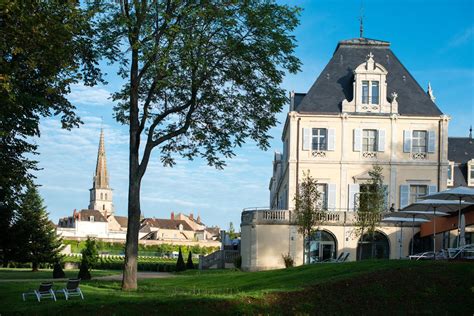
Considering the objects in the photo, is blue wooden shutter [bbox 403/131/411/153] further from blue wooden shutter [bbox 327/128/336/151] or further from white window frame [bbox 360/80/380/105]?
blue wooden shutter [bbox 327/128/336/151]

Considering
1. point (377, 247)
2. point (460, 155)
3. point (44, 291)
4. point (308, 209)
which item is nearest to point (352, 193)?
point (377, 247)

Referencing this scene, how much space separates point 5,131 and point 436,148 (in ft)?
109

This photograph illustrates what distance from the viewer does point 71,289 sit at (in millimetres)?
Answer: 22188

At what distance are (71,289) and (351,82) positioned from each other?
32817 millimetres

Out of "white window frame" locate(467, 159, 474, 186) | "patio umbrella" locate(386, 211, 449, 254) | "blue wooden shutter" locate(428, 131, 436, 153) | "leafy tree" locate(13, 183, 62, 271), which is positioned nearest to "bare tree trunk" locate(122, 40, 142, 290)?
"patio umbrella" locate(386, 211, 449, 254)

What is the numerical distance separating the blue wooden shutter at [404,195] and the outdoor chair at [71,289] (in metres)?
30.7

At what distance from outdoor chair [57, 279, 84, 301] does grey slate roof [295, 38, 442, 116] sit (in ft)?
97.0

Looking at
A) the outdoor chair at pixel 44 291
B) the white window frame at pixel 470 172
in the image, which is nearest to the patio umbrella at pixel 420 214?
the outdoor chair at pixel 44 291

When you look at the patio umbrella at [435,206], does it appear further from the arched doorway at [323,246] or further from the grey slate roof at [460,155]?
the grey slate roof at [460,155]

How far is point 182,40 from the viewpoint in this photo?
2572 cm

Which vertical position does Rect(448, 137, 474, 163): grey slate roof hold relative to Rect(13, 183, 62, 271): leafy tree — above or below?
above

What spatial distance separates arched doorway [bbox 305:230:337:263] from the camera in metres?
46.9

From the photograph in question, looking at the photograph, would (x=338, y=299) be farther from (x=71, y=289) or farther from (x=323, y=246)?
(x=323, y=246)

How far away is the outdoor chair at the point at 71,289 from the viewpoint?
71.8 ft
